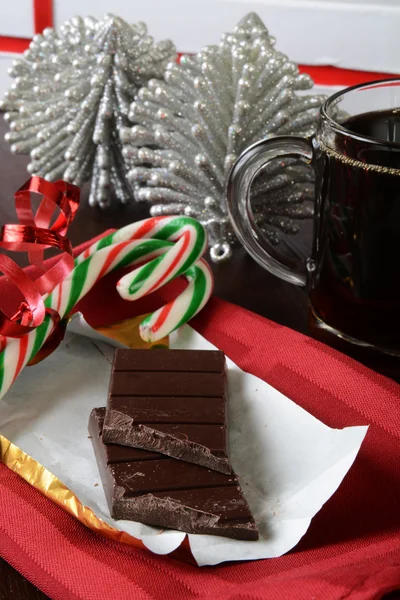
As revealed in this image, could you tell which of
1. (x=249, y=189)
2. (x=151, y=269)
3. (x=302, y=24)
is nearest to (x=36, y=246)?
(x=151, y=269)

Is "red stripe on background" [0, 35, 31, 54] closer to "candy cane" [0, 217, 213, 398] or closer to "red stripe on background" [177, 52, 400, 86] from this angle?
"red stripe on background" [177, 52, 400, 86]

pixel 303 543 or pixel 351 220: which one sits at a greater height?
pixel 351 220

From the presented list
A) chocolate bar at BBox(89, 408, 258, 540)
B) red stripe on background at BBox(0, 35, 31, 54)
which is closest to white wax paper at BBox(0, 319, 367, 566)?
chocolate bar at BBox(89, 408, 258, 540)

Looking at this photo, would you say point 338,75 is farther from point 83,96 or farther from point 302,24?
point 83,96

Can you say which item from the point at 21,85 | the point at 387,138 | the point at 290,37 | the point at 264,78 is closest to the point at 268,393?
the point at 387,138

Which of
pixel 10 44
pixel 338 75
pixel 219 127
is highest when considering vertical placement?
pixel 219 127

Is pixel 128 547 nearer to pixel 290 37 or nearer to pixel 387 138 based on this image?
pixel 387 138
